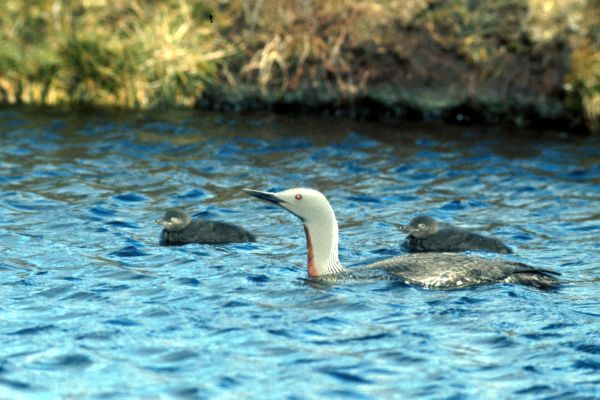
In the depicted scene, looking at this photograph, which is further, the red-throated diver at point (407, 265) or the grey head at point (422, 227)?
the grey head at point (422, 227)

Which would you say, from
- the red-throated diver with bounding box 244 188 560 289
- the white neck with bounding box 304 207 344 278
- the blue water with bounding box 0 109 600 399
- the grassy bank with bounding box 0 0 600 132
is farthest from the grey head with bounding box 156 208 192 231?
the grassy bank with bounding box 0 0 600 132

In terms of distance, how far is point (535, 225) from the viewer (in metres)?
10.9

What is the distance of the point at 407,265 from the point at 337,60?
792 cm

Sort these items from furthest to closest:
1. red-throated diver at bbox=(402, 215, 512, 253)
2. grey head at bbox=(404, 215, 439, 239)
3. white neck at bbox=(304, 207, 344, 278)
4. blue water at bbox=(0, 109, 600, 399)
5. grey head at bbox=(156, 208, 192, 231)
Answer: grey head at bbox=(404, 215, 439, 239), grey head at bbox=(156, 208, 192, 231), red-throated diver at bbox=(402, 215, 512, 253), white neck at bbox=(304, 207, 344, 278), blue water at bbox=(0, 109, 600, 399)

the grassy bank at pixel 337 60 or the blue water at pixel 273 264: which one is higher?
the grassy bank at pixel 337 60

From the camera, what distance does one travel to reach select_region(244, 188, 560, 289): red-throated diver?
827cm

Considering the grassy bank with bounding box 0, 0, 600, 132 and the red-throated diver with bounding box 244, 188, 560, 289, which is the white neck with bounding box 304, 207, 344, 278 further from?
the grassy bank with bounding box 0, 0, 600, 132

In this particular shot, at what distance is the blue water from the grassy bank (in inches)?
24.0

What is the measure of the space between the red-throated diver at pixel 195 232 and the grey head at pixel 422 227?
1.43m

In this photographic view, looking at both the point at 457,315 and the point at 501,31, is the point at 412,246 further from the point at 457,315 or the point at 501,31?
the point at 501,31

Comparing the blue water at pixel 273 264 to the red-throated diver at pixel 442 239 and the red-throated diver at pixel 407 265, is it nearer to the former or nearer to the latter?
the red-throated diver at pixel 407 265

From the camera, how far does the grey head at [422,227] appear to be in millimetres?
10008

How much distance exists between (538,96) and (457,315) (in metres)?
8.48

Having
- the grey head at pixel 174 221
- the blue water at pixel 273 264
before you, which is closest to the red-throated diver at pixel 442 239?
the blue water at pixel 273 264
